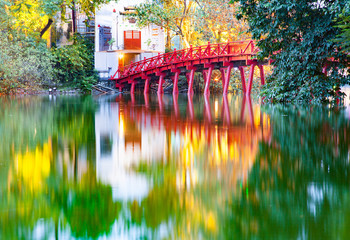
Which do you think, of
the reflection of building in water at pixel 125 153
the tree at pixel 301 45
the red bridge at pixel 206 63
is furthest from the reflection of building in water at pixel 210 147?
the red bridge at pixel 206 63

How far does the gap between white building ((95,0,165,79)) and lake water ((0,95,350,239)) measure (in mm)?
32439

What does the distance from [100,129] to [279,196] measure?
6610 mm

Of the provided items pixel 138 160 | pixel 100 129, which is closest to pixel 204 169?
pixel 138 160

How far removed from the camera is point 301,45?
57.7 ft

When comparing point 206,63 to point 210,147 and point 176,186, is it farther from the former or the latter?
point 176,186

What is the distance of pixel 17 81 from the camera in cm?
3347

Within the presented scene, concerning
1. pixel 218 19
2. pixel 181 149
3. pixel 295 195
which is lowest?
pixel 295 195

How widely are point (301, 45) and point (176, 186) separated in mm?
14274

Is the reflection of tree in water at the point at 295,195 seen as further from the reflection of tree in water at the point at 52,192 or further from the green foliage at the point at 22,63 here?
the green foliage at the point at 22,63

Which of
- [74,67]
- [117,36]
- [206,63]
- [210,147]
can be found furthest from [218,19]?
[210,147]

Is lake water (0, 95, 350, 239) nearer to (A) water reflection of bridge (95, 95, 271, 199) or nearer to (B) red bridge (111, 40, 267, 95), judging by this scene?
(A) water reflection of bridge (95, 95, 271, 199)

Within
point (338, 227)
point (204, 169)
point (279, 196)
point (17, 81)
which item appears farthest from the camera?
point (17, 81)

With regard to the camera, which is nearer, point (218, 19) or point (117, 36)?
point (218, 19)

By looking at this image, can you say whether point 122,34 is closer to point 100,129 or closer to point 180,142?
point 100,129
